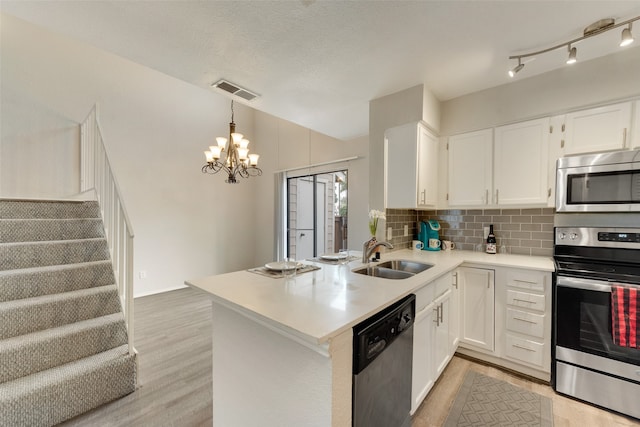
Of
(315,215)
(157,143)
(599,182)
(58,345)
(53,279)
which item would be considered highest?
(157,143)

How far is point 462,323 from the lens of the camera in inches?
93.2

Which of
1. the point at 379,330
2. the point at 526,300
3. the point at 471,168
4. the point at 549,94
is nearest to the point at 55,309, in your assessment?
the point at 379,330

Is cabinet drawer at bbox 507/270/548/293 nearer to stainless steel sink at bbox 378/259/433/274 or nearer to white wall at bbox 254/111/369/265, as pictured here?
stainless steel sink at bbox 378/259/433/274

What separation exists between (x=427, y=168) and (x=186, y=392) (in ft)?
9.39

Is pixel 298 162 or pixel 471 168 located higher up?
pixel 298 162

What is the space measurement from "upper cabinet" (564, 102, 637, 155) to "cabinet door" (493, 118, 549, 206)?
0.52 ft

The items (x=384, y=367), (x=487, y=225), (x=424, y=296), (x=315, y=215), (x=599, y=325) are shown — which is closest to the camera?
(x=384, y=367)

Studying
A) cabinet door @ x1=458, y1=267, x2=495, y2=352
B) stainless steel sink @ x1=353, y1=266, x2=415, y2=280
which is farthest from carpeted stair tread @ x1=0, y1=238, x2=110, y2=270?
cabinet door @ x1=458, y1=267, x2=495, y2=352

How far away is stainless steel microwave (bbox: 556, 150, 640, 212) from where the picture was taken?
1874 millimetres

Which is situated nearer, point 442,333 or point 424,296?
point 424,296

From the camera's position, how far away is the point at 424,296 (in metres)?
1.66

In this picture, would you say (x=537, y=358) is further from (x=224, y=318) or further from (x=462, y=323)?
(x=224, y=318)

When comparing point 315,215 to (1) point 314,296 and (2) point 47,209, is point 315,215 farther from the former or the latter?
(1) point 314,296

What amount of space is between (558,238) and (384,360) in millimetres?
2038
